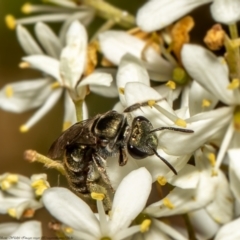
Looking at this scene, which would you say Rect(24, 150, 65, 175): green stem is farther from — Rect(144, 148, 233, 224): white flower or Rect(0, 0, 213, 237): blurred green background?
Rect(0, 0, 213, 237): blurred green background

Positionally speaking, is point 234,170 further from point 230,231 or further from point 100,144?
point 100,144

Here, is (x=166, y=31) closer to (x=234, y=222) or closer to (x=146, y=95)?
(x=146, y=95)

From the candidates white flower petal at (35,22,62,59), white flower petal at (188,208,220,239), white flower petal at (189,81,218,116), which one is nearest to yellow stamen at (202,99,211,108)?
white flower petal at (189,81,218,116)

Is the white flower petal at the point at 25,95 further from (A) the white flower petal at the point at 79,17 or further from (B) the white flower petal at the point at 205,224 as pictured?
(B) the white flower petal at the point at 205,224

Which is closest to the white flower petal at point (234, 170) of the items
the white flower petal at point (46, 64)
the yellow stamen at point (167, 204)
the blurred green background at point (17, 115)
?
the yellow stamen at point (167, 204)

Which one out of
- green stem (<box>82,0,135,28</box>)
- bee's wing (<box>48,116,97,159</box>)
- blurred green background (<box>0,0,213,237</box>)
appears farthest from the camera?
blurred green background (<box>0,0,213,237</box>)

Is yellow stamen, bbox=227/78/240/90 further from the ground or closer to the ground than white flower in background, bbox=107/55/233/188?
further from the ground

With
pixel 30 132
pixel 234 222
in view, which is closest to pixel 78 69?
pixel 234 222
